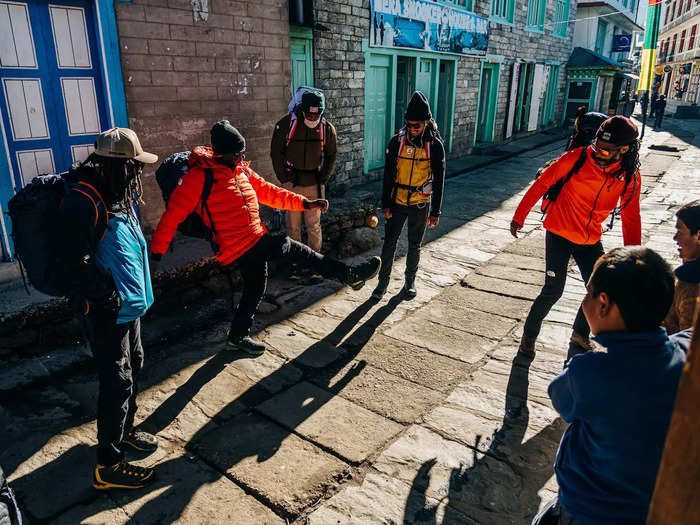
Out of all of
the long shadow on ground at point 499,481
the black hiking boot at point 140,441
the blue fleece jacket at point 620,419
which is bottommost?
the long shadow on ground at point 499,481

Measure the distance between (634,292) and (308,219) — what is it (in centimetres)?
427

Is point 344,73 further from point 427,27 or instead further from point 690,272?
point 690,272

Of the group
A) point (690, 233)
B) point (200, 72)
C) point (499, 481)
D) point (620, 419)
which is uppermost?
point (200, 72)

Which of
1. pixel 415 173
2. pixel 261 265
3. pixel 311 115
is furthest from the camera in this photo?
pixel 311 115

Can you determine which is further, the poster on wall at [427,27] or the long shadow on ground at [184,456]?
the poster on wall at [427,27]

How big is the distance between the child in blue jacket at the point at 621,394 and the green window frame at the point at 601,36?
28.4m

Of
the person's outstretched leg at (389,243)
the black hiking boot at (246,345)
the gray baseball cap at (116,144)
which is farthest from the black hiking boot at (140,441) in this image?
the person's outstretched leg at (389,243)

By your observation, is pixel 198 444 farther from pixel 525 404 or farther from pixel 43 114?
pixel 43 114

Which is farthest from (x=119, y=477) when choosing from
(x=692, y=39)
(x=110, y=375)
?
(x=692, y=39)

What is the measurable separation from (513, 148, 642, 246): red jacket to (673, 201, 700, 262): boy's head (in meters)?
0.99

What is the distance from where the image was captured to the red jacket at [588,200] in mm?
3549

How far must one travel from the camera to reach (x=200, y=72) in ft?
20.3

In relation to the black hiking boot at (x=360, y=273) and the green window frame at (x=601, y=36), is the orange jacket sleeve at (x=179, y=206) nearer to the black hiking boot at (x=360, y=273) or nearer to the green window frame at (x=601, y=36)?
the black hiking boot at (x=360, y=273)

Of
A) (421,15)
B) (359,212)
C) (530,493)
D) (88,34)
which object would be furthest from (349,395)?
(421,15)
